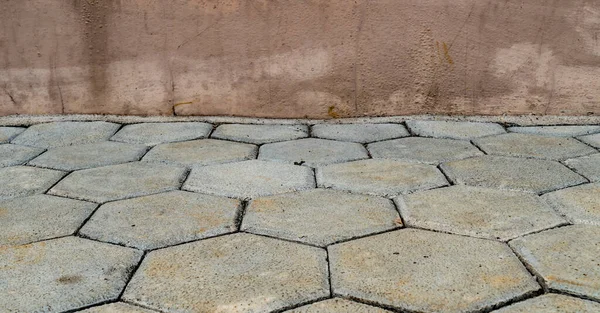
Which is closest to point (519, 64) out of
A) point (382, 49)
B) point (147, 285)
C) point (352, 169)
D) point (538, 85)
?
point (538, 85)

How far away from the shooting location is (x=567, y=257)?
1.16 m

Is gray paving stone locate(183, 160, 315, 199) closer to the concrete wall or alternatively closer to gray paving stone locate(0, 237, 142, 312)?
gray paving stone locate(0, 237, 142, 312)

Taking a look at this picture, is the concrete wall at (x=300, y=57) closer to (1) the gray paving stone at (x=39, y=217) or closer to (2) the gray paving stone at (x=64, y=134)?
(2) the gray paving stone at (x=64, y=134)

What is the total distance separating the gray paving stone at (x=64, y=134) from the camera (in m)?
2.01

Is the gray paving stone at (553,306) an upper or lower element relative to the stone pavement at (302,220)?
upper

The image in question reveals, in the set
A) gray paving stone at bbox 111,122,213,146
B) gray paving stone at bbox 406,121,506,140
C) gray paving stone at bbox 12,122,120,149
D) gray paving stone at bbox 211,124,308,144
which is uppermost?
gray paving stone at bbox 406,121,506,140

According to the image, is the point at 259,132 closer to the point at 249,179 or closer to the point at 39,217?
the point at 249,179

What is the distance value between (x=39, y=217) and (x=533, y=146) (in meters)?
1.43

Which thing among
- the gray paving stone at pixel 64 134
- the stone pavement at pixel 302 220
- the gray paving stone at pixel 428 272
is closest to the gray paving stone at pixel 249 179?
the stone pavement at pixel 302 220

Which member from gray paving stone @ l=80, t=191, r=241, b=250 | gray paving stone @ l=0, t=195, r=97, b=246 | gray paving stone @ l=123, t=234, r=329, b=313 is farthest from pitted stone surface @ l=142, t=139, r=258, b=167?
gray paving stone @ l=123, t=234, r=329, b=313

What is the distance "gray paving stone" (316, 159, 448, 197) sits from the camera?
60.9 inches

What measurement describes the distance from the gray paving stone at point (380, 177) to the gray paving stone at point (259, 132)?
35 cm

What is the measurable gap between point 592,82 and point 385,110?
0.74 metres

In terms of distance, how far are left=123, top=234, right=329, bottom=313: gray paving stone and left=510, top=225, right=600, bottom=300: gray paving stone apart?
15.7 inches
